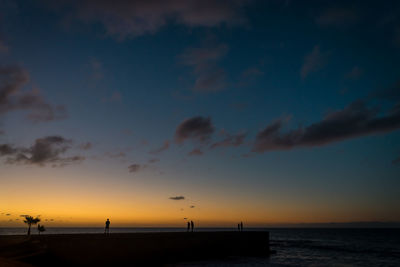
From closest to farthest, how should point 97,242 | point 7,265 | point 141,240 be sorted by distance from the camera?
point 7,265
point 97,242
point 141,240

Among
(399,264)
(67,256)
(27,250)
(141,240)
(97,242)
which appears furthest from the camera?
(399,264)

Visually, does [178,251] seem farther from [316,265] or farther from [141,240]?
[316,265]

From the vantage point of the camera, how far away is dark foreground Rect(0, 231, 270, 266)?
2090 centimetres

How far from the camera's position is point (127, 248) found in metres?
26.0

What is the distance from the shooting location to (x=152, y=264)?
27688mm

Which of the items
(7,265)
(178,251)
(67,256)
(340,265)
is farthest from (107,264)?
(340,265)

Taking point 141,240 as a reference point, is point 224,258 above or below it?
below

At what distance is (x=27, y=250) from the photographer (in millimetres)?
20141

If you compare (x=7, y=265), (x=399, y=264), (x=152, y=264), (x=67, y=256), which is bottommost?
(x=399, y=264)

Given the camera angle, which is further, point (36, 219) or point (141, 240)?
point (36, 219)

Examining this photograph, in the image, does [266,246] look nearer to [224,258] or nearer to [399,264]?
[224,258]

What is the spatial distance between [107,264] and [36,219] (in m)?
19.0

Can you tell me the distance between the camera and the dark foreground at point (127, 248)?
20.9 meters

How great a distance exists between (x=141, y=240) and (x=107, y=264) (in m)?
4.18
